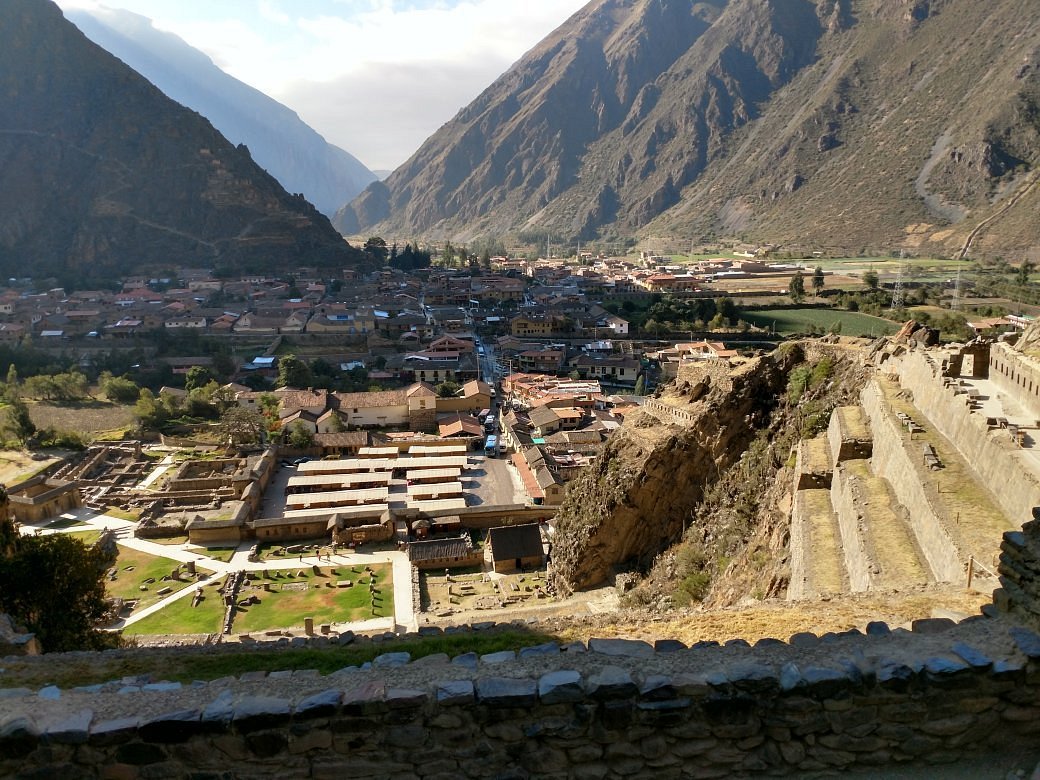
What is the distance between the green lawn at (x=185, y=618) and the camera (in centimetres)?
1897

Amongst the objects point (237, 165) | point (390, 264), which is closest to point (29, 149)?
point (237, 165)

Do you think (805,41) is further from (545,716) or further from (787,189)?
(545,716)

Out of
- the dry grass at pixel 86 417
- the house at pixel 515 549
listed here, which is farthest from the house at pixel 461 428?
the dry grass at pixel 86 417

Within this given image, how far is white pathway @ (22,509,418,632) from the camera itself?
64.0 ft

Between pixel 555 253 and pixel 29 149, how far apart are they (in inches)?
3428

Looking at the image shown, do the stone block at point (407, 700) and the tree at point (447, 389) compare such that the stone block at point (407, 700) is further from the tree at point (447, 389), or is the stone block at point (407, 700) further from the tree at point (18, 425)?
the tree at point (18, 425)

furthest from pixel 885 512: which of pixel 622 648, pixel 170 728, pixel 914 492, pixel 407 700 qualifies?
pixel 170 728

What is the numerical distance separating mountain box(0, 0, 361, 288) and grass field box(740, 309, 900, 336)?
5929 centimetres

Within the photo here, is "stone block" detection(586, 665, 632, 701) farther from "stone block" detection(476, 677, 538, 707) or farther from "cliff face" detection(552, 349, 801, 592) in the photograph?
"cliff face" detection(552, 349, 801, 592)

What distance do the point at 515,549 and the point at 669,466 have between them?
7.20 m

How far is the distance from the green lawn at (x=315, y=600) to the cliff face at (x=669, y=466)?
584cm

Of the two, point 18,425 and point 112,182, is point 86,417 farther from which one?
point 112,182

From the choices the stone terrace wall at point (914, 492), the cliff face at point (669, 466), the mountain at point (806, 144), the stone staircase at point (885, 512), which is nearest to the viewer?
the stone terrace wall at point (914, 492)

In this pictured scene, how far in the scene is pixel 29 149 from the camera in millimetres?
98562
